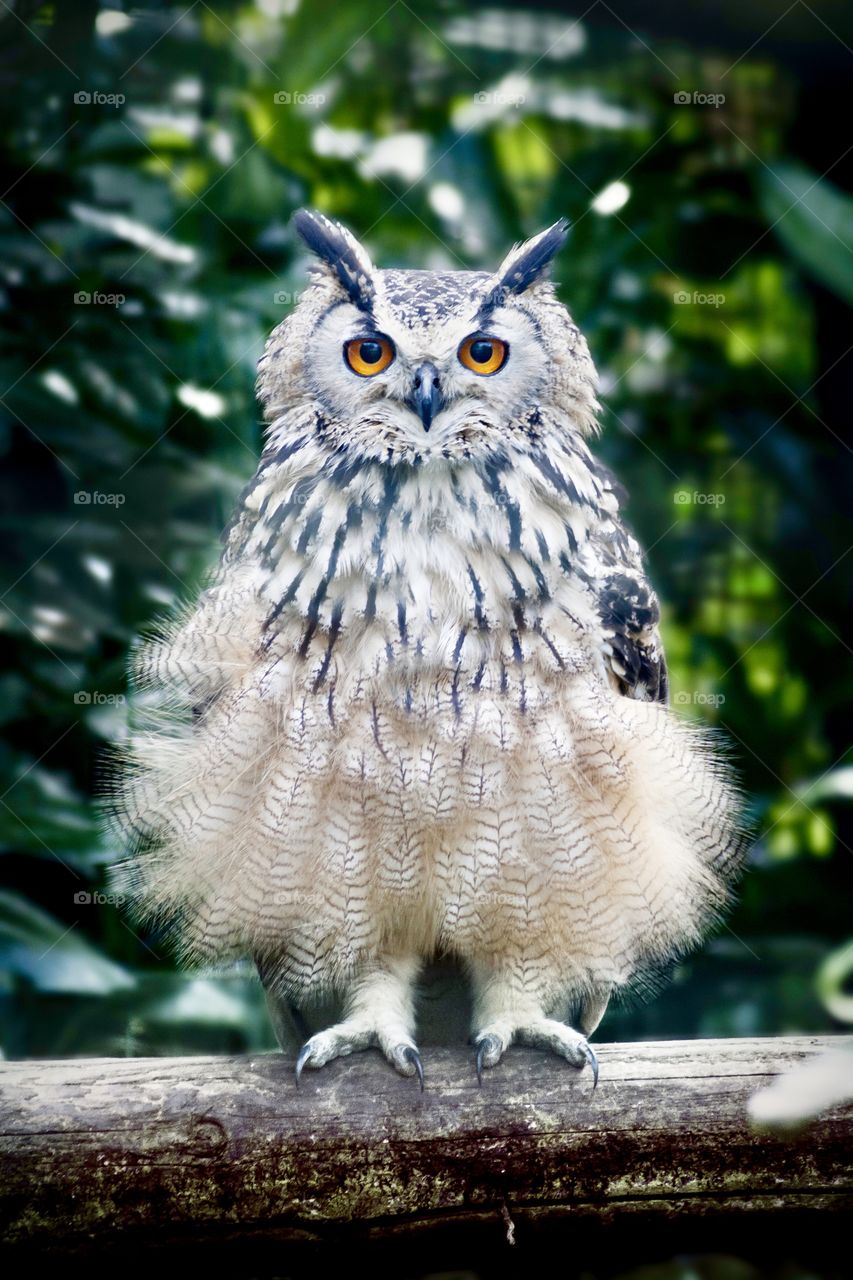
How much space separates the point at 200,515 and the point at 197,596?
0.46 m

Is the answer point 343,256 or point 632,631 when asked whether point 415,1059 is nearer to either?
point 632,631

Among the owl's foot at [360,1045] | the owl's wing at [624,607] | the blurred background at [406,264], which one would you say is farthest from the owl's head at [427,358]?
the owl's foot at [360,1045]

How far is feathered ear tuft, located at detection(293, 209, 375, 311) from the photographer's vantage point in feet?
5.15

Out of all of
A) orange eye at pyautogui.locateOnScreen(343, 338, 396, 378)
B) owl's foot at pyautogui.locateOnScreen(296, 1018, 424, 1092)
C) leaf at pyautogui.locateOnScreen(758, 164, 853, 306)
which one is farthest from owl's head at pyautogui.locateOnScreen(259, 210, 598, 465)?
leaf at pyautogui.locateOnScreen(758, 164, 853, 306)

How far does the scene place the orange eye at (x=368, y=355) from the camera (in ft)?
4.96

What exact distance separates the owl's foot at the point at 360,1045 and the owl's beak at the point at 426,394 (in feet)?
2.47

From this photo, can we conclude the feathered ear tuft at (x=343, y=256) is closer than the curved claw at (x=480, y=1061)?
No

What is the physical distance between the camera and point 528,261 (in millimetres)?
1604

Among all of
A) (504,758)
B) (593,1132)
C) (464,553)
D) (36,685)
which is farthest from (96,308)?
(593,1132)

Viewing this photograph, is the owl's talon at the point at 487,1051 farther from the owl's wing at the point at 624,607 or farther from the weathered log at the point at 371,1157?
the owl's wing at the point at 624,607

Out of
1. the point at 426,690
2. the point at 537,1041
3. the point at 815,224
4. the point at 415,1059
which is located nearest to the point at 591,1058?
the point at 537,1041

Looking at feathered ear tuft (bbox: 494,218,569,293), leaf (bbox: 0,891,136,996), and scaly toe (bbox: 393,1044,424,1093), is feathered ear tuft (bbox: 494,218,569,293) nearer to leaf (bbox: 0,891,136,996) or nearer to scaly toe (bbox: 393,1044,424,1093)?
scaly toe (bbox: 393,1044,424,1093)

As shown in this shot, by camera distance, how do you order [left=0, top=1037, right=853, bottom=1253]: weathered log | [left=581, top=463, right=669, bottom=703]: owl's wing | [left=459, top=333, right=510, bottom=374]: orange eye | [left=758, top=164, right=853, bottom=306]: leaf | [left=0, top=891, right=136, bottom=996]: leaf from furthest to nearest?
[left=758, top=164, right=853, bottom=306]: leaf → [left=0, top=891, right=136, bottom=996]: leaf → [left=581, top=463, right=669, bottom=703]: owl's wing → [left=459, top=333, right=510, bottom=374]: orange eye → [left=0, top=1037, right=853, bottom=1253]: weathered log

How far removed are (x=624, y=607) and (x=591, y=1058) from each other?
0.58 meters
